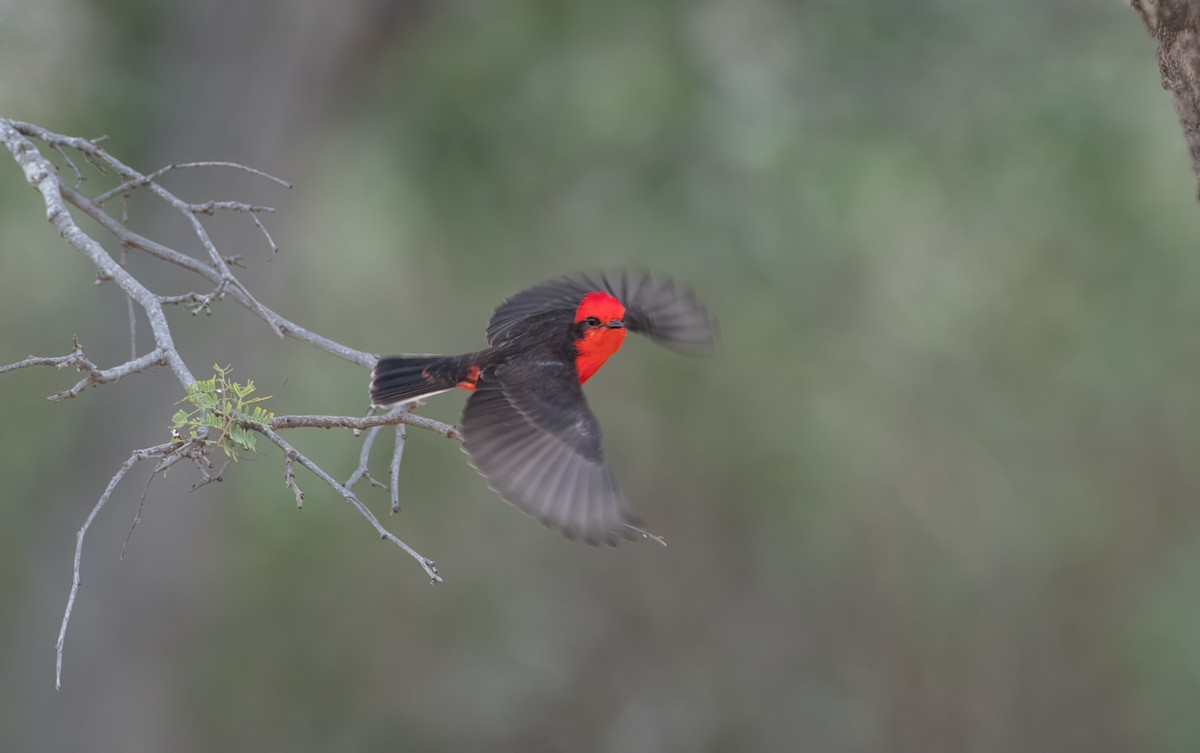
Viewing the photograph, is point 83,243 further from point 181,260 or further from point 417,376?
point 417,376

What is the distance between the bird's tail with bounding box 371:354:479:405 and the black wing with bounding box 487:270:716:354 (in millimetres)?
169

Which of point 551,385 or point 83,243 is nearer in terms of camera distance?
point 83,243

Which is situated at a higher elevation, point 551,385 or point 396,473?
point 551,385

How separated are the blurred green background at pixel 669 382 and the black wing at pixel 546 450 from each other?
13.5 ft

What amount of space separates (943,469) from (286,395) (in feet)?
15.6

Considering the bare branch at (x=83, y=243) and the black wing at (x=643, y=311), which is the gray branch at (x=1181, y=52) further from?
the bare branch at (x=83, y=243)

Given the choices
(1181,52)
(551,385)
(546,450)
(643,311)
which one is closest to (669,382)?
(643,311)

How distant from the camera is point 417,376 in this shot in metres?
3.53

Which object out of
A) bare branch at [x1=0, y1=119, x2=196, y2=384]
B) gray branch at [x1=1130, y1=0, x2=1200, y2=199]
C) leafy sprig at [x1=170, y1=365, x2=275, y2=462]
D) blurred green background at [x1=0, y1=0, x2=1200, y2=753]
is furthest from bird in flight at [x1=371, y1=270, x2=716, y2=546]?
blurred green background at [x1=0, y1=0, x2=1200, y2=753]

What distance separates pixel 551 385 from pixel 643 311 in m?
0.57

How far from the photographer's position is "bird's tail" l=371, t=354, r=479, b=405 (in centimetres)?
346

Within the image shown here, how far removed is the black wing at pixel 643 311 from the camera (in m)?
3.71

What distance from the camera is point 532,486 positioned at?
290 cm

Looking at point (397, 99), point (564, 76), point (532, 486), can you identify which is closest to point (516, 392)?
point (532, 486)
